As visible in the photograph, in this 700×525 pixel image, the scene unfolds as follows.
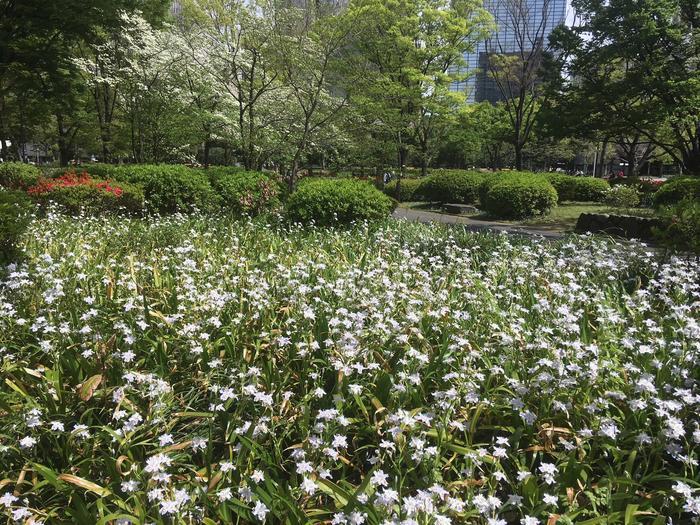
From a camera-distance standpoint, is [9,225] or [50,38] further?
[50,38]

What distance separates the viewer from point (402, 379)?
239cm

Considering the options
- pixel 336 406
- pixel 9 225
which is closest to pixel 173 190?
pixel 9 225

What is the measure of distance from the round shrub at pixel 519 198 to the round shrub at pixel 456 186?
10.9ft

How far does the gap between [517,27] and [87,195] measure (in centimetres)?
2131

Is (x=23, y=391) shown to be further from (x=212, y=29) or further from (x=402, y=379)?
(x=212, y=29)

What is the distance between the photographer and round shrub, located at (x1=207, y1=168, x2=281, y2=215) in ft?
30.3

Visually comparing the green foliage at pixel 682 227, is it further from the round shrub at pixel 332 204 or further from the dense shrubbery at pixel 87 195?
the dense shrubbery at pixel 87 195

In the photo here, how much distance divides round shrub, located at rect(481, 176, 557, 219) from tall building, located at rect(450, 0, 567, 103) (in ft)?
34.0

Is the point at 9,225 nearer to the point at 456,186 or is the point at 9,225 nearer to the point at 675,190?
the point at 675,190

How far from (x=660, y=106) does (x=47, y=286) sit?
62.5 feet

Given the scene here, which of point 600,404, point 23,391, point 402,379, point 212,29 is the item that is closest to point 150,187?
point 212,29

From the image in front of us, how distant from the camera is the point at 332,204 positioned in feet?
26.1

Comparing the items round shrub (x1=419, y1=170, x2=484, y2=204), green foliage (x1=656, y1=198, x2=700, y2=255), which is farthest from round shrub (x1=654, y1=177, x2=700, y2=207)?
green foliage (x1=656, y1=198, x2=700, y2=255)

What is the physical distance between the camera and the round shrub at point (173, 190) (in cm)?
966
